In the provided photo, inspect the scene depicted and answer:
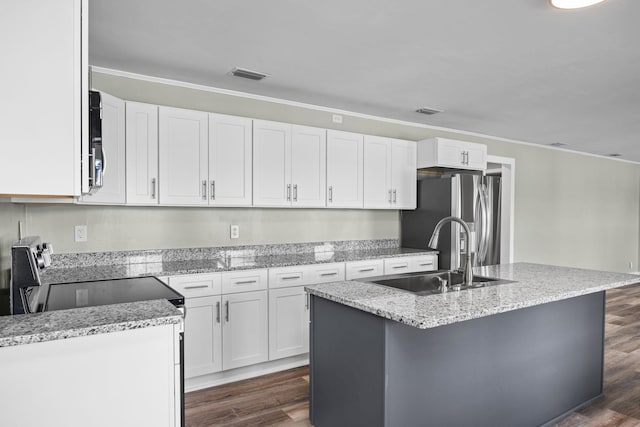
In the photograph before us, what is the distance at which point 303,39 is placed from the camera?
103 inches

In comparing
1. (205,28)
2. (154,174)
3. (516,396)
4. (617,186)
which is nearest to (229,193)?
(154,174)

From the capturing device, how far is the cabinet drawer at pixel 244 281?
3092 millimetres

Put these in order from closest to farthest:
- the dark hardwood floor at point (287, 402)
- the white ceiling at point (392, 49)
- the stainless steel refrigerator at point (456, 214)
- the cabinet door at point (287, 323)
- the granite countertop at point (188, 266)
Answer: the white ceiling at point (392, 49) → the dark hardwood floor at point (287, 402) → the granite countertop at point (188, 266) → the cabinet door at point (287, 323) → the stainless steel refrigerator at point (456, 214)

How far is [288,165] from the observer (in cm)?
374

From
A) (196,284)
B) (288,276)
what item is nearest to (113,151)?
(196,284)

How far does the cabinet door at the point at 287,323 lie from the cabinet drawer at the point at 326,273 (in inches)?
6.4

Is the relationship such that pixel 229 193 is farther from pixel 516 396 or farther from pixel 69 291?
pixel 516 396

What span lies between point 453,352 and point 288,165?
7.35 feet

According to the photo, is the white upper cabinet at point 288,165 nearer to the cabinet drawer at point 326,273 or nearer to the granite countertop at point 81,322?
the cabinet drawer at point 326,273

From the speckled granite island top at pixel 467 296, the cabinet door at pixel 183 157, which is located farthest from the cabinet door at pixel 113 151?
the speckled granite island top at pixel 467 296

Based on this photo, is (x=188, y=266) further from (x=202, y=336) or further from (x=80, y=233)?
(x=80, y=233)

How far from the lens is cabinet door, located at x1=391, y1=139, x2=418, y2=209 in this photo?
4.50 m

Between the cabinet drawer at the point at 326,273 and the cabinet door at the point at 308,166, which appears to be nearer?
the cabinet drawer at the point at 326,273

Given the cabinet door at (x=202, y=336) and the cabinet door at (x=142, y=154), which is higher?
the cabinet door at (x=142, y=154)
